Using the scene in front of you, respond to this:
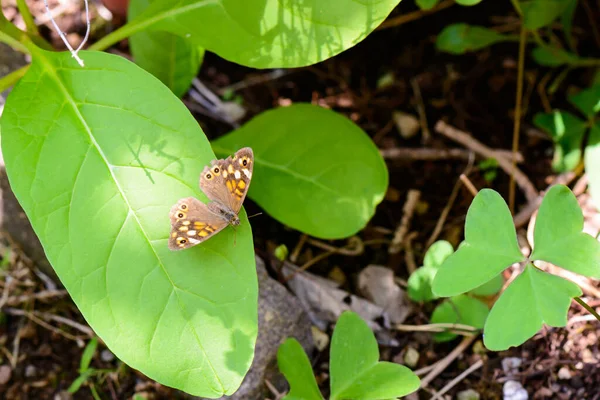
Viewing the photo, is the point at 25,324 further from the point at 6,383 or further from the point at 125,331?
the point at 125,331

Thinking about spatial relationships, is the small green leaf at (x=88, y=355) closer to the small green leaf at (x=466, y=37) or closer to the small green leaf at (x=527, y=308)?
the small green leaf at (x=527, y=308)

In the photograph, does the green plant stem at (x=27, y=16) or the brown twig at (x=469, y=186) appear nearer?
the green plant stem at (x=27, y=16)

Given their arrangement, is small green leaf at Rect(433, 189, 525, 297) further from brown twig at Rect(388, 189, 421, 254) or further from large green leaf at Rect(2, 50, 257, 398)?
brown twig at Rect(388, 189, 421, 254)

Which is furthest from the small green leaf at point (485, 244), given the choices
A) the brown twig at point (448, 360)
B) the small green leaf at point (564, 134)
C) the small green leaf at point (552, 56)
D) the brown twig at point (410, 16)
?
the brown twig at point (410, 16)

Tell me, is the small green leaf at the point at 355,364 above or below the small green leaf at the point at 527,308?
below

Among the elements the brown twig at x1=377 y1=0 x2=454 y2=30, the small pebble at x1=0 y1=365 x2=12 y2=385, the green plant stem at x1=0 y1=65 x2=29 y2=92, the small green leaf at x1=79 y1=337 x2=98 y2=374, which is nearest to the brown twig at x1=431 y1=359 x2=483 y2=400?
the small green leaf at x1=79 y1=337 x2=98 y2=374

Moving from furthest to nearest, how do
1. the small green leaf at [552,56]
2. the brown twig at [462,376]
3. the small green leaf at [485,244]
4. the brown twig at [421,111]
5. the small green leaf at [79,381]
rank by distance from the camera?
the brown twig at [421,111], the small green leaf at [552,56], the small green leaf at [79,381], the brown twig at [462,376], the small green leaf at [485,244]

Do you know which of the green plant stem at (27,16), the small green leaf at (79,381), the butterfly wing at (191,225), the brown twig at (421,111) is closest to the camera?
the butterfly wing at (191,225)
